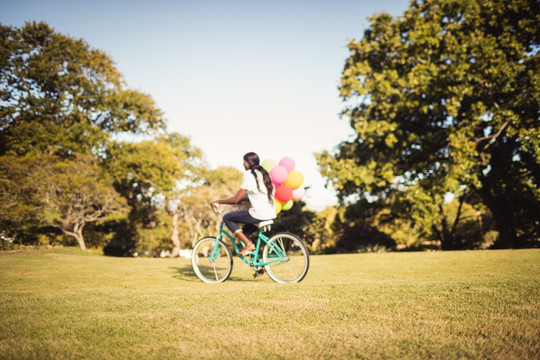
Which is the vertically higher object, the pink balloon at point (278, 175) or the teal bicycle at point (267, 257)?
the pink balloon at point (278, 175)

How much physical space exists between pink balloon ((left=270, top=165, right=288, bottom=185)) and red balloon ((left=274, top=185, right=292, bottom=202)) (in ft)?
0.50

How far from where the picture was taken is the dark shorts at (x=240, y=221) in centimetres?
614

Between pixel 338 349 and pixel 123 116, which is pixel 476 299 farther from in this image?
pixel 123 116

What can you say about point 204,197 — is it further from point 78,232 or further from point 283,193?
point 283,193

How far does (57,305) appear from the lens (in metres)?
4.12

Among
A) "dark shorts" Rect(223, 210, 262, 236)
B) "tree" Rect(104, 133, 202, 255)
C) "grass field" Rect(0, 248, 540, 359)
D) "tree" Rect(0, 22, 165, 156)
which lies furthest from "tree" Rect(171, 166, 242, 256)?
"grass field" Rect(0, 248, 540, 359)

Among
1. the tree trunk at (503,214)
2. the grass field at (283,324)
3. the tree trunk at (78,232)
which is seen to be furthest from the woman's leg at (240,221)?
the tree trunk at (78,232)

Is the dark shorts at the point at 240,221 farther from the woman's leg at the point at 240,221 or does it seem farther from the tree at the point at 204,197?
the tree at the point at 204,197

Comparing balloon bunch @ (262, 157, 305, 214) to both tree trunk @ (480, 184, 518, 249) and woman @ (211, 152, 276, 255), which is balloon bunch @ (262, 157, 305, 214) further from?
tree trunk @ (480, 184, 518, 249)

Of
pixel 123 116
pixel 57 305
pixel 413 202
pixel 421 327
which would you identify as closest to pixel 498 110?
pixel 413 202

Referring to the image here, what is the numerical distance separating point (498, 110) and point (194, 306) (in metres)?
16.1

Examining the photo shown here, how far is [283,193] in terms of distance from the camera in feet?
24.7

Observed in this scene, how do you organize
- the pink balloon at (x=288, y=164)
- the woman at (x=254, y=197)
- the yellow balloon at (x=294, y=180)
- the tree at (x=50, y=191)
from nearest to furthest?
the woman at (x=254, y=197) < the yellow balloon at (x=294, y=180) < the pink balloon at (x=288, y=164) < the tree at (x=50, y=191)

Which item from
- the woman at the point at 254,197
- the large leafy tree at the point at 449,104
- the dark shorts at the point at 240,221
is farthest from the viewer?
the large leafy tree at the point at 449,104
